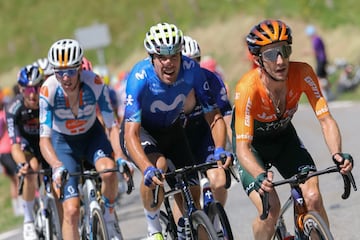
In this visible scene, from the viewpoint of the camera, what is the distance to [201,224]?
6.75m

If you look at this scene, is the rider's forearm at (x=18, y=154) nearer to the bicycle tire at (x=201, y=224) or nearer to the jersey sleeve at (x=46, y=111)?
the jersey sleeve at (x=46, y=111)

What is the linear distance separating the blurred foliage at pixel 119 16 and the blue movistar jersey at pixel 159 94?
27.2 m

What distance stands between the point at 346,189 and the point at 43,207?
4485mm

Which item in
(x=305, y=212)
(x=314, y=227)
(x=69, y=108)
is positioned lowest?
(x=314, y=227)

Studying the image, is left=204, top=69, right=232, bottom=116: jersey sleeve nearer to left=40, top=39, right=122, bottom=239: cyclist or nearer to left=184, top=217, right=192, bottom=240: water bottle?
left=40, top=39, right=122, bottom=239: cyclist

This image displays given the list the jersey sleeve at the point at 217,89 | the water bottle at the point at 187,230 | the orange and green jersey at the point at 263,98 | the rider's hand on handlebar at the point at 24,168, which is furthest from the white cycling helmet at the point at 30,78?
the orange and green jersey at the point at 263,98

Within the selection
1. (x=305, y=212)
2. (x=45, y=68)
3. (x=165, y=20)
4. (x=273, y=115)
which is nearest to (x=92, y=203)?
(x=273, y=115)

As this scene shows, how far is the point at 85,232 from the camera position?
27.8 ft

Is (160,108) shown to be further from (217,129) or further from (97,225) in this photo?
(97,225)

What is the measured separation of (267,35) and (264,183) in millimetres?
1123

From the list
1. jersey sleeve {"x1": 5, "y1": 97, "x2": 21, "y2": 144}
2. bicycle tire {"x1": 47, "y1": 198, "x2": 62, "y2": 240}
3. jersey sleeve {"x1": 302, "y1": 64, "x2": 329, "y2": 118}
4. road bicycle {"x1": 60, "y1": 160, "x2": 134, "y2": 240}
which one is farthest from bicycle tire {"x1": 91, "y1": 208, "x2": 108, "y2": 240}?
jersey sleeve {"x1": 302, "y1": 64, "x2": 329, "y2": 118}

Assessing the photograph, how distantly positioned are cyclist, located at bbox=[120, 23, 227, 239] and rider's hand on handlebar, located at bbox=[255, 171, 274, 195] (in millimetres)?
935

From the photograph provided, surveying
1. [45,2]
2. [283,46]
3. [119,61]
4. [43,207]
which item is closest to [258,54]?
[283,46]

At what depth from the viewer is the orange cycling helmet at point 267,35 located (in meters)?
6.32
